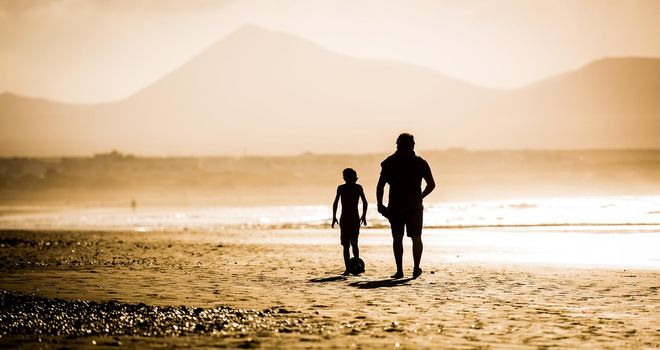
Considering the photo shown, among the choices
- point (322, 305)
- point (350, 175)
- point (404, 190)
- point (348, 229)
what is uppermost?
point (350, 175)

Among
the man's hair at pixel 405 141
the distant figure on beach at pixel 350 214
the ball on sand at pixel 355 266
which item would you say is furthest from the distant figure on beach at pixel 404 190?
the distant figure on beach at pixel 350 214

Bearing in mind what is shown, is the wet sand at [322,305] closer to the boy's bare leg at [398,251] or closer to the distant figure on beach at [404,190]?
the boy's bare leg at [398,251]

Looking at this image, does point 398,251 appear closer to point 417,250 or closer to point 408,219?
point 417,250

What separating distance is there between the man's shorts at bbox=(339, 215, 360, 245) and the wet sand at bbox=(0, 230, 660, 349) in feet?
1.98

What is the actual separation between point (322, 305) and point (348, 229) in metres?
4.36

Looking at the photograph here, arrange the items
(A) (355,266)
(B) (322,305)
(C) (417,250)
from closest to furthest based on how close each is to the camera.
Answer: (B) (322,305)
(C) (417,250)
(A) (355,266)

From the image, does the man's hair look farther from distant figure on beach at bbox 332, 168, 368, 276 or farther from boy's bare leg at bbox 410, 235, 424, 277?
distant figure on beach at bbox 332, 168, 368, 276

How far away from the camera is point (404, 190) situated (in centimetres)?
1237

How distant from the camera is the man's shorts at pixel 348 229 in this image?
1389cm

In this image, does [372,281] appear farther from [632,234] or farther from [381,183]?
[632,234]

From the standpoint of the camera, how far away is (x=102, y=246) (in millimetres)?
22484

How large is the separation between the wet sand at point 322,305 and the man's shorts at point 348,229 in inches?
23.8

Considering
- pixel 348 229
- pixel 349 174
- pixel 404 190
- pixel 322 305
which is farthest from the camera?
pixel 349 174

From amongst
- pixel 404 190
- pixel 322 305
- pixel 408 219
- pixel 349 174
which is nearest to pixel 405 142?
pixel 404 190
